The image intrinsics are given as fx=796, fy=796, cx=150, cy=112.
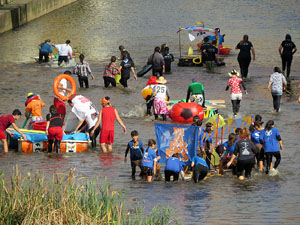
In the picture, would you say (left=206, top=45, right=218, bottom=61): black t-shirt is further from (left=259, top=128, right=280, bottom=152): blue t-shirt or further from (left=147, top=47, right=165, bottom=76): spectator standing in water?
(left=259, top=128, right=280, bottom=152): blue t-shirt

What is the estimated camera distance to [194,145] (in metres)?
16.7

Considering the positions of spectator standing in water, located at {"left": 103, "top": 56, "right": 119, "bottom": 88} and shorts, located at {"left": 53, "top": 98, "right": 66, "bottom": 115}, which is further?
spectator standing in water, located at {"left": 103, "top": 56, "right": 119, "bottom": 88}

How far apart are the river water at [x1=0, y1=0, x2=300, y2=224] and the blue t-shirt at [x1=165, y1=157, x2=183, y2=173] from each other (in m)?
0.36

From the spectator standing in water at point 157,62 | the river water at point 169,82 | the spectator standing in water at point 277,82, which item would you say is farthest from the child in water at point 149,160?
the spectator standing in water at point 157,62

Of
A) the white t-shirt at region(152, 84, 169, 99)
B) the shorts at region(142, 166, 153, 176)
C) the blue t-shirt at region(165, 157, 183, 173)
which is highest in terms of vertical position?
the white t-shirt at region(152, 84, 169, 99)

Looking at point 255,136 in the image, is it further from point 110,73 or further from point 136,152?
point 110,73

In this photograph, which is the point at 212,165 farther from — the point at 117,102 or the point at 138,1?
the point at 138,1

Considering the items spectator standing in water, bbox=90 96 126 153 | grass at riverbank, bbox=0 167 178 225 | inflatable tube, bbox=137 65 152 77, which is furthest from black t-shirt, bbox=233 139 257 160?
inflatable tube, bbox=137 65 152 77

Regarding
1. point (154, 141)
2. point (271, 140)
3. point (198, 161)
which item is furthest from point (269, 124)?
point (154, 141)

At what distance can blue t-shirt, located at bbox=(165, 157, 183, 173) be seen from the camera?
16031mm

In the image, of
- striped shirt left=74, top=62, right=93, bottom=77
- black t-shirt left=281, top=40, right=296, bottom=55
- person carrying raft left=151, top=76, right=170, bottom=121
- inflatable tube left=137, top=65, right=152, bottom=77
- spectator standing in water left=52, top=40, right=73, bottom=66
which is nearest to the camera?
person carrying raft left=151, top=76, right=170, bottom=121

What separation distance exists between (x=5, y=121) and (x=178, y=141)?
437cm

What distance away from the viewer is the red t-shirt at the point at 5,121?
61.0 ft

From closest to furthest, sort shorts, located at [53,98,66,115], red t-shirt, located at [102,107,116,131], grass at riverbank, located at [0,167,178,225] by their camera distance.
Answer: grass at riverbank, located at [0,167,178,225] < red t-shirt, located at [102,107,116,131] < shorts, located at [53,98,66,115]
